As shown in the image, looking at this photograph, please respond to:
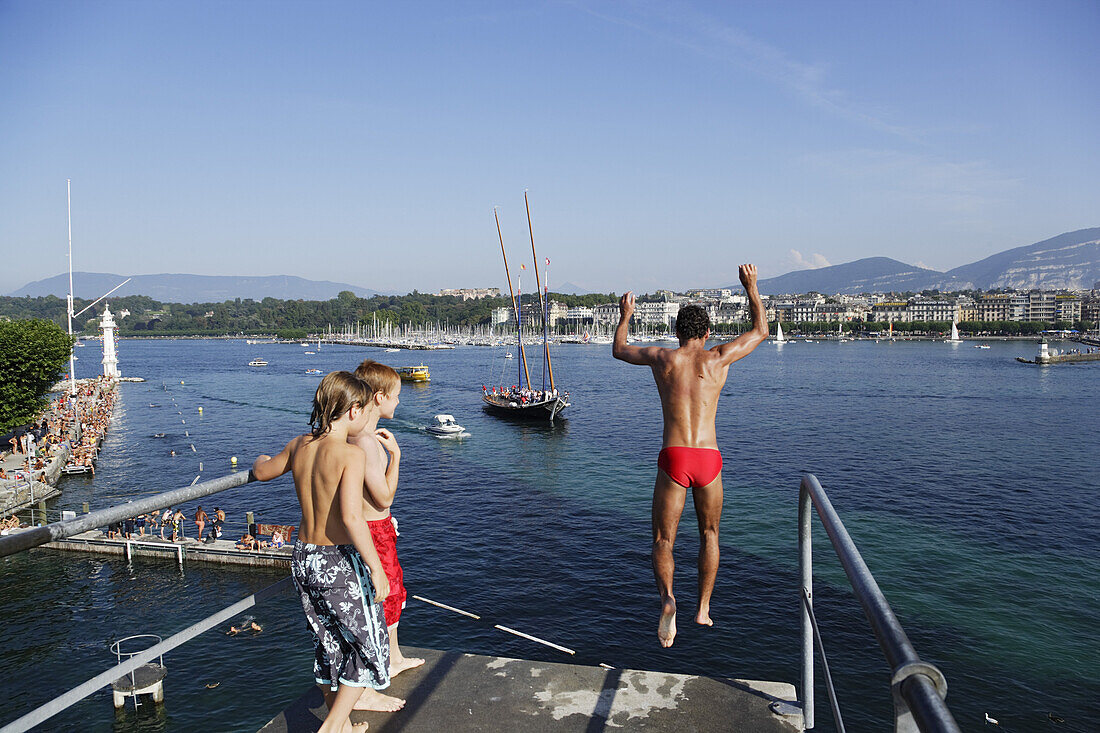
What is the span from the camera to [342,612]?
338 cm

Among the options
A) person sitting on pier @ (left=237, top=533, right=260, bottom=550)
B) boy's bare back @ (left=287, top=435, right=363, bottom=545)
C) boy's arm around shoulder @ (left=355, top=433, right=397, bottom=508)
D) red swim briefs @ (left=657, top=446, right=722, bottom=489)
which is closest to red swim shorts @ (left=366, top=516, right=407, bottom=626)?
boy's arm around shoulder @ (left=355, top=433, right=397, bottom=508)

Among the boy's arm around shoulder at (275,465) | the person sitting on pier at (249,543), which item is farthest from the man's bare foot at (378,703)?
the person sitting on pier at (249,543)

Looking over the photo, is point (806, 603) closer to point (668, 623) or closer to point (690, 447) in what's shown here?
point (668, 623)

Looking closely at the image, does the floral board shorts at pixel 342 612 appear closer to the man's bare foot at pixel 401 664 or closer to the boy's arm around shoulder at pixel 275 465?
the boy's arm around shoulder at pixel 275 465

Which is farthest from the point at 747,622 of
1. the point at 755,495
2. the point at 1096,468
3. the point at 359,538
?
the point at 1096,468

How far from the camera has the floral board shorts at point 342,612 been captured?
11.1 feet

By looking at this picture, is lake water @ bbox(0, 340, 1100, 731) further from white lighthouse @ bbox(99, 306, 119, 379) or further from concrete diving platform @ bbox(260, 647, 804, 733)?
white lighthouse @ bbox(99, 306, 119, 379)

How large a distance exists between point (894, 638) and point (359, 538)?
2.33 meters

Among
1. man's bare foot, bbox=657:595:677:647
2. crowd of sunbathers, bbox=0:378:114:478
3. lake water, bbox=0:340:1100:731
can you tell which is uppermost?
man's bare foot, bbox=657:595:677:647

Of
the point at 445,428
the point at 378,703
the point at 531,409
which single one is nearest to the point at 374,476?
the point at 378,703

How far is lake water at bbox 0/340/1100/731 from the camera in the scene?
1775cm

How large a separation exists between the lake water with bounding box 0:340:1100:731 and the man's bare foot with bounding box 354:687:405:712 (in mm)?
14085

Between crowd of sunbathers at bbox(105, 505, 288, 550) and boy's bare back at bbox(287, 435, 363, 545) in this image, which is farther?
crowd of sunbathers at bbox(105, 505, 288, 550)

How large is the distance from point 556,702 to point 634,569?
2149 centimetres
